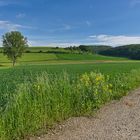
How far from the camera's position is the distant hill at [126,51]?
12531 cm

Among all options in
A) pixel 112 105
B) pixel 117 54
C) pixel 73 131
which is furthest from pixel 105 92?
pixel 117 54

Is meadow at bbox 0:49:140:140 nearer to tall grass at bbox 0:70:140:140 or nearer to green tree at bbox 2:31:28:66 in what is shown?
tall grass at bbox 0:70:140:140

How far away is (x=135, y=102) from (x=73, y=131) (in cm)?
610

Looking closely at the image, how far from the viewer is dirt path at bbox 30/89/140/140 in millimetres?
7462

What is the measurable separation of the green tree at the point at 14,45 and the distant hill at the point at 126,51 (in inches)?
1843

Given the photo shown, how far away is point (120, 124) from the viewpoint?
29.1 ft

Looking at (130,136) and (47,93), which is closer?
(130,136)

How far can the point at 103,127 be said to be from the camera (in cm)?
844

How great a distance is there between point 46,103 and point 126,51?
129m

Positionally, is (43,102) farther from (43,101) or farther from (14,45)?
(14,45)

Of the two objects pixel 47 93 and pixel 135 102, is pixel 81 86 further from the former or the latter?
pixel 135 102

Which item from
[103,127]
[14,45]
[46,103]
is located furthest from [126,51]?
[103,127]

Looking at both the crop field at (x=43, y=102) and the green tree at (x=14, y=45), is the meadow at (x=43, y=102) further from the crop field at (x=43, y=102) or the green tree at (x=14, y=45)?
the green tree at (x=14, y=45)

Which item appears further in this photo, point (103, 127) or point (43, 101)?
point (43, 101)
